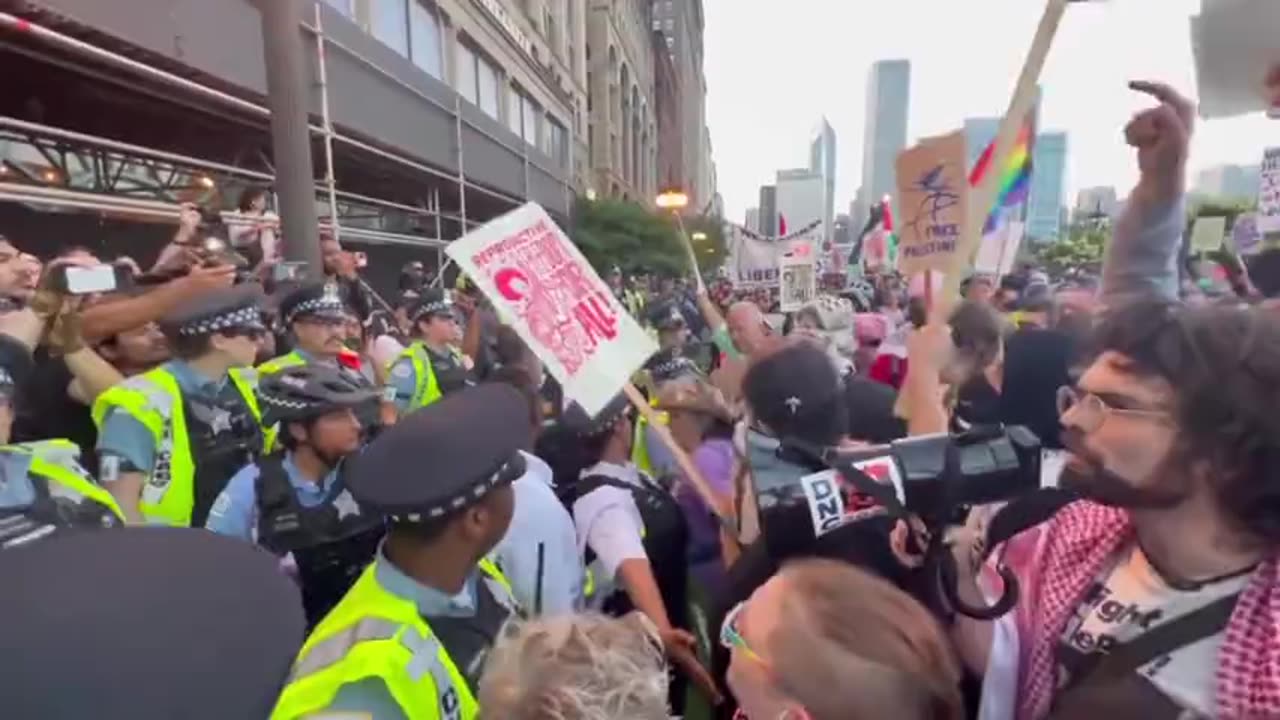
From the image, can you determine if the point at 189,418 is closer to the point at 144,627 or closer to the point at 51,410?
the point at 51,410

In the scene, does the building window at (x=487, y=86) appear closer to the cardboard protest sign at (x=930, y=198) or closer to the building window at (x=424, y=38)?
the building window at (x=424, y=38)

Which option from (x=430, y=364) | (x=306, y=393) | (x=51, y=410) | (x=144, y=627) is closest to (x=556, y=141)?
(x=430, y=364)

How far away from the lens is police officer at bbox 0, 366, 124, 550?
190cm

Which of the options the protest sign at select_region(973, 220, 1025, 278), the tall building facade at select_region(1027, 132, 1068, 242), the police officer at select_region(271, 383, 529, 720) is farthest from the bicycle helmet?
the tall building facade at select_region(1027, 132, 1068, 242)

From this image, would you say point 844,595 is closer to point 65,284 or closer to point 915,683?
point 915,683

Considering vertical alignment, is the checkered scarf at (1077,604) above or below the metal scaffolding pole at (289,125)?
below

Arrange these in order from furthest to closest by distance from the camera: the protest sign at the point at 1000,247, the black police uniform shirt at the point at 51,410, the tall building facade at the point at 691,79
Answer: the tall building facade at the point at 691,79 → the protest sign at the point at 1000,247 → the black police uniform shirt at the point at 51,410

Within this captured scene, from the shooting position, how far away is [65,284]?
3256mm

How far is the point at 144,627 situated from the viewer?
62 cm

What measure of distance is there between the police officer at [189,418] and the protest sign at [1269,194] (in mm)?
6241

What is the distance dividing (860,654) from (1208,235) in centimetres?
901

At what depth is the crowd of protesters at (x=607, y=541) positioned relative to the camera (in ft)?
2.32

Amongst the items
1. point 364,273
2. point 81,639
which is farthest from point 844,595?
point 364,273

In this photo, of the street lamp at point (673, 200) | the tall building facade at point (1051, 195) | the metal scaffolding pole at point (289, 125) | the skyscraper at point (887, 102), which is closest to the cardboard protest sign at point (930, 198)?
the street lamp at point (673, 200)
